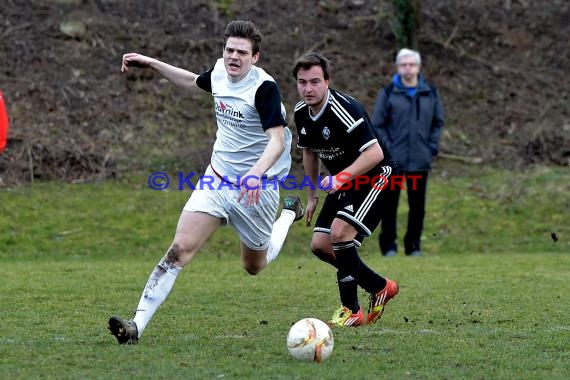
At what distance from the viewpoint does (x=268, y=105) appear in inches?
263

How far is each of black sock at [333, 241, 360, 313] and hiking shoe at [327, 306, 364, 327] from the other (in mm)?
36

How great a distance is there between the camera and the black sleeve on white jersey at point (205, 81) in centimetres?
716

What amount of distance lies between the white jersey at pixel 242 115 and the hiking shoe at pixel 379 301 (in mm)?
1374

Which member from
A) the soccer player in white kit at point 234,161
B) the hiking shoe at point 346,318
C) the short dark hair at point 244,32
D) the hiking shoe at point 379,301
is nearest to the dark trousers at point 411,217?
the hiking shoe at point 379,301

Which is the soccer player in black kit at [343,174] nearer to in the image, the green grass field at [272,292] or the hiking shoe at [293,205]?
the green grass field at [272,292]

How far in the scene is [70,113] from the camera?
16938 mm

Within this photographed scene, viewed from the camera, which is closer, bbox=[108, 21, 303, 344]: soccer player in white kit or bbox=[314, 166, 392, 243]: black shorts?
bbox=[108, 21, 303, 344]: soccer player in white kit

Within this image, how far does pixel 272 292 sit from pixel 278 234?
1343mm

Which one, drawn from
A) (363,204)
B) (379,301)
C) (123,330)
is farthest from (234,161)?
(379,301)

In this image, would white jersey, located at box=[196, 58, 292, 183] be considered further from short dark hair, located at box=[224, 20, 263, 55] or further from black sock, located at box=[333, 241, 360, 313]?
black sock, located at box=[333, 241, 360, 313]

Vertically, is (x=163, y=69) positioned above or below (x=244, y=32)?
below

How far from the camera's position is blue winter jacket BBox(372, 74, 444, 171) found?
12.7 m

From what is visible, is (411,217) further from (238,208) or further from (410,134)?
(238,208)

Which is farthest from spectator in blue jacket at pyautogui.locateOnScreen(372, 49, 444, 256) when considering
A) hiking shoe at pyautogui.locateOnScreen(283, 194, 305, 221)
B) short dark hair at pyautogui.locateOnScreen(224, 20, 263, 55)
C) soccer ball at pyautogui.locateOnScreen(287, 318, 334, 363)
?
soccer ball at pyautogui.locateOnScreen(287, 318, 334, 363)
